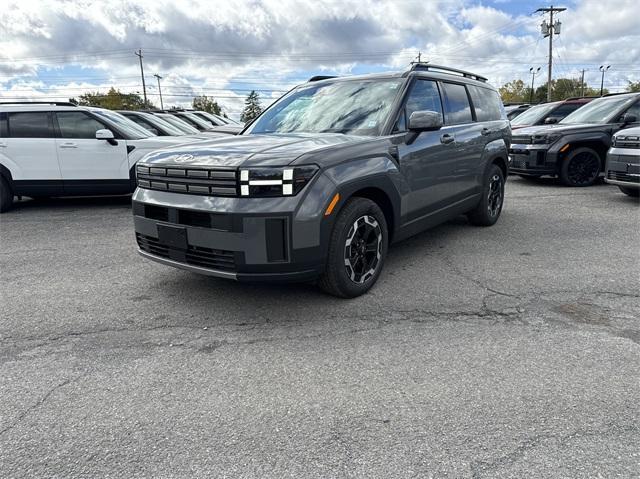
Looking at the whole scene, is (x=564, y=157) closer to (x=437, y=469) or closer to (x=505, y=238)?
(x=505, y=238)

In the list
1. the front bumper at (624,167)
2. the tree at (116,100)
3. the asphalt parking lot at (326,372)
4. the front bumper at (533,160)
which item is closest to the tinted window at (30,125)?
the asphalt parking lot at (326,372)

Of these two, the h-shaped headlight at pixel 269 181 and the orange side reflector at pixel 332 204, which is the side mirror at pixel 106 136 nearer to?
the h-shaped headlight at pixel 269 181

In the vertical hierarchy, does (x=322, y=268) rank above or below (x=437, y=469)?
above

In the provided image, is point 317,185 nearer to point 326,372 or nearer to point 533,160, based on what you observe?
point 326,372

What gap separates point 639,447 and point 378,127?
2948 mm

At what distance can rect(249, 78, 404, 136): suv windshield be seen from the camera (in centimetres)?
431

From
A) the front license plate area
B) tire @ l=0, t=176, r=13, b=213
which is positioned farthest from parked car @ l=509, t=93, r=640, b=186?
tire @ l=0, t=176, r=13, b=213

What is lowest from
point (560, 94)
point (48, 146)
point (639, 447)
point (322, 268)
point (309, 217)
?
point (639, 447)

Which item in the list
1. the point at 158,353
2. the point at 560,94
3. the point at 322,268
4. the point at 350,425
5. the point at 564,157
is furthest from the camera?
the point at 560,94

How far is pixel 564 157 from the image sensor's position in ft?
31.3

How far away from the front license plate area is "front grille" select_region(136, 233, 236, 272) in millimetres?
35

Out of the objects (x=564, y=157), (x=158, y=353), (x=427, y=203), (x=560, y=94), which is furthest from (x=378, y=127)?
(x=560, y=94)

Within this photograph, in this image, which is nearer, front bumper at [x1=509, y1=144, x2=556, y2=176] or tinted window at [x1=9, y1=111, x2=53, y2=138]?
tinted window at [x1=9, y1=111, x2=53, y2=138]

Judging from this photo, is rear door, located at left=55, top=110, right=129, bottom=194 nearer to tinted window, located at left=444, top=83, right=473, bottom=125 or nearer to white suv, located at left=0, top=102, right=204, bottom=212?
white suv, located at left=0, top=102, right=204, bottom=212
